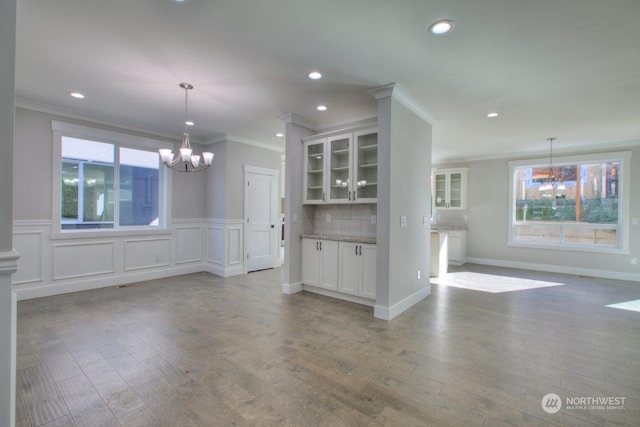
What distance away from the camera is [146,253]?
209 inches

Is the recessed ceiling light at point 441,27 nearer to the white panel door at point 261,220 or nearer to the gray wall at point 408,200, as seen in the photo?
the gray wall at point 408,200

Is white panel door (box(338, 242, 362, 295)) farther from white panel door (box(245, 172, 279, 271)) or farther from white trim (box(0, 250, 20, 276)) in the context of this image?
white trim (box(0, 250, 20, 276))

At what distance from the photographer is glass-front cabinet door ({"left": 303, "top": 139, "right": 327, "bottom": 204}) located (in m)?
4.63

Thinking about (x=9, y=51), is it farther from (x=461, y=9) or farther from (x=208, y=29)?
(x=461, y=9)

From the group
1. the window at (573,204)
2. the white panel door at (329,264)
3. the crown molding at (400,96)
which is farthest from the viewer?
the window at (573,204)

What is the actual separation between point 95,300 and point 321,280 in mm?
3236

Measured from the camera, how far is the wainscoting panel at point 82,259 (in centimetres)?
439

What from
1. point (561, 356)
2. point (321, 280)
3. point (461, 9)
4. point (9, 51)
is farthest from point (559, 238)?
point (9, 51)

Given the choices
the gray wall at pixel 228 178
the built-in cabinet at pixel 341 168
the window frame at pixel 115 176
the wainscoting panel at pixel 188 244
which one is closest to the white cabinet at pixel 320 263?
the built-in cabinet at pixel 341 168

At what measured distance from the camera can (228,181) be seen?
18.8 ft

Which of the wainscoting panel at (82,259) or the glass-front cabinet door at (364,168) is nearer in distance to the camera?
the glass-front cabinet door at (364,168)

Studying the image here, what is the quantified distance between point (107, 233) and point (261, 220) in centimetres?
273

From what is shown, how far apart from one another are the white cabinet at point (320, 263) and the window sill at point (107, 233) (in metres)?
2.90

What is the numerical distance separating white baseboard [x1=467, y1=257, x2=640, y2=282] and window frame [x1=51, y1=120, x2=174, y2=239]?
287 inches
